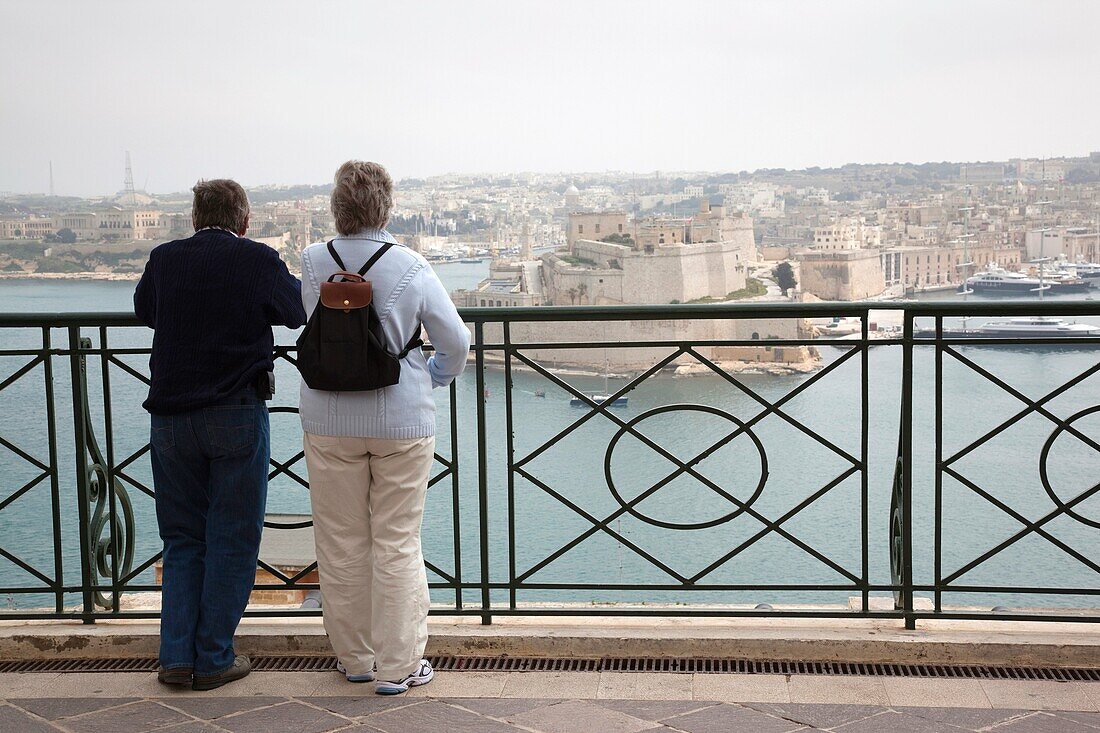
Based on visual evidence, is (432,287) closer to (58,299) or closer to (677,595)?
(677,595)

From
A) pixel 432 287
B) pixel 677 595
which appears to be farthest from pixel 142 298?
pixel 677 595

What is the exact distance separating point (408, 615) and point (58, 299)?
37.0 metres

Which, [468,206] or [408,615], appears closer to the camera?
[408,615]

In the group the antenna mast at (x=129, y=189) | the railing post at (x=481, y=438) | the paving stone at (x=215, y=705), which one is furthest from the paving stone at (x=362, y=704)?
the antenna mast at (x=129, y=189)

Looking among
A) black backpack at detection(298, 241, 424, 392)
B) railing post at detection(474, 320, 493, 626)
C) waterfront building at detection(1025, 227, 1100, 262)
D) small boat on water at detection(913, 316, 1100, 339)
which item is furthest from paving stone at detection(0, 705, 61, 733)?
waterfront building at detection(1025, 227, 1100, 262)

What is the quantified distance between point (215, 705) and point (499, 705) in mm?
734

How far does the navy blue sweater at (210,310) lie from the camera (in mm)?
2568

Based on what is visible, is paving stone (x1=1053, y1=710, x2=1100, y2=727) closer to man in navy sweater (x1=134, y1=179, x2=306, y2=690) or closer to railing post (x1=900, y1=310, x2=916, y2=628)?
railing post (x1=900, y1=310, x2=916, y2=628)

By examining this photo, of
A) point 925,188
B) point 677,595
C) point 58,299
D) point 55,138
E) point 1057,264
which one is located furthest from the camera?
point 55,138

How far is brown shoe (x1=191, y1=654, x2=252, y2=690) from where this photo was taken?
2.68 m

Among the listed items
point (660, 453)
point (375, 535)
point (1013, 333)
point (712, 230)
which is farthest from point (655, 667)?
point (712, 230)

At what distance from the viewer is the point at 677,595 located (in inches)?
720

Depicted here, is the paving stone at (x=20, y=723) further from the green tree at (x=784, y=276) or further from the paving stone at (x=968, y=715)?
the green tree at (x=784, y=276)

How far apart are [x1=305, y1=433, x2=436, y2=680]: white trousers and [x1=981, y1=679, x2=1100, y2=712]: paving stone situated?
4.90ft
